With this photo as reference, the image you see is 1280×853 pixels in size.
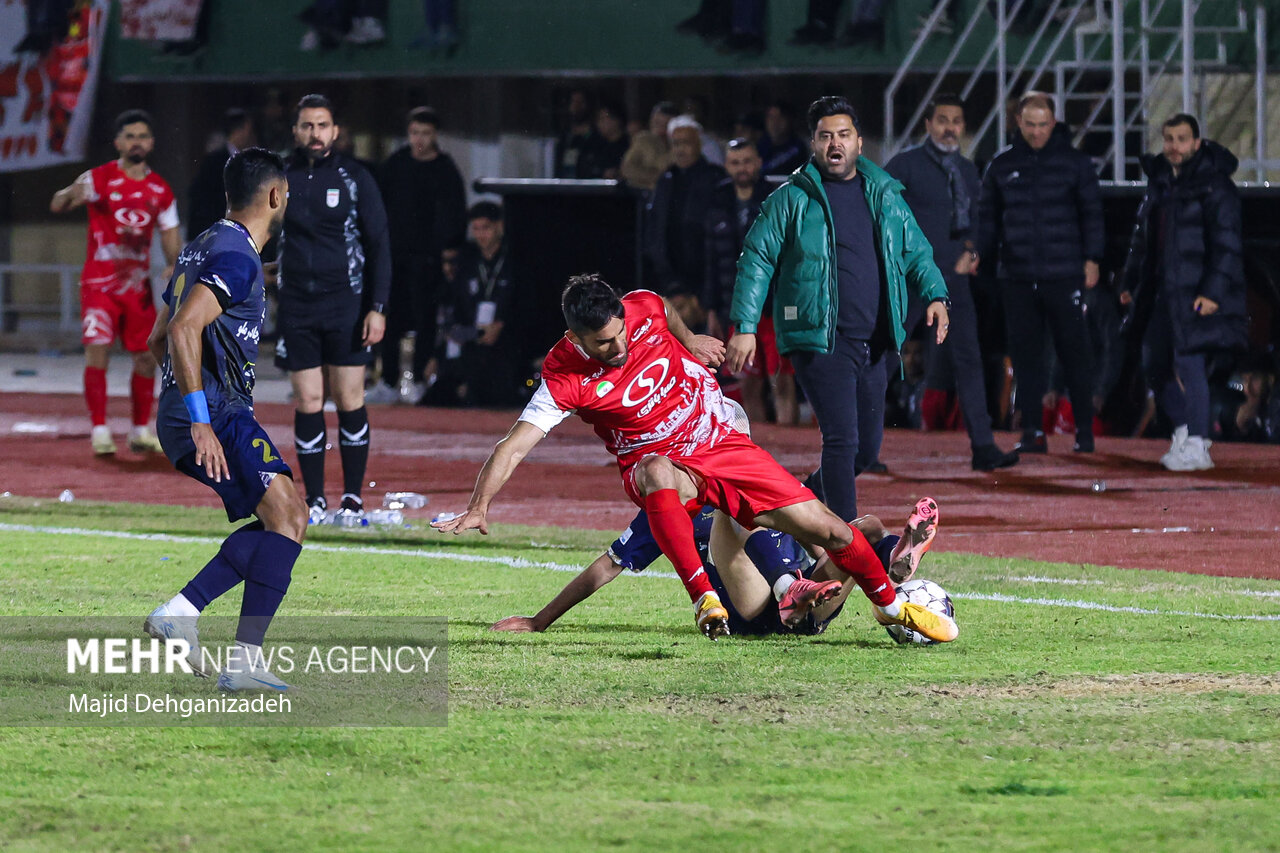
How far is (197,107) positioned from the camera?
30344 millimetres

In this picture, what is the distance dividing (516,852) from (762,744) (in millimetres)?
1244

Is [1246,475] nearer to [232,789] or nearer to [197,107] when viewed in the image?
[232,789]

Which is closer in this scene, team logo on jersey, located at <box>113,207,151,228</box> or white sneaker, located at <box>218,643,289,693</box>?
white sneaker, located at <box>218,643,289,693</box>

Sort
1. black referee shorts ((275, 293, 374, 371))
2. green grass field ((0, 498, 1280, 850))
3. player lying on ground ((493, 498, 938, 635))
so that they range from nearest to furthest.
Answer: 1. green grass field ((0, 498, 1280, 850))
2. player lying on ground ((493, 498, 938, 635))
3. black referee shorts ((275, 293, 374, 371))

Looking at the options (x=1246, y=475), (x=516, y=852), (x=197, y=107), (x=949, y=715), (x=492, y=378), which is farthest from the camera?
(x=197, y=107)

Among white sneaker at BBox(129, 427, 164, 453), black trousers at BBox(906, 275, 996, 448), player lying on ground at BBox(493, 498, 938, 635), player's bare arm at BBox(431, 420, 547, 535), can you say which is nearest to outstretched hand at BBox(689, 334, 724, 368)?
player lying on ground at BBox(493, 498, 938, 635)

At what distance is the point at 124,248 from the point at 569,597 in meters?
7.61

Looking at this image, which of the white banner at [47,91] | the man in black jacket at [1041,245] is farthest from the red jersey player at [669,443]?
the white banner at [47,91]

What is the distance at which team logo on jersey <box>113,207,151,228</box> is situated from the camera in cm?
1389

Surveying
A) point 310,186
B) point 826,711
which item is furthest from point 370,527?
point 826,711

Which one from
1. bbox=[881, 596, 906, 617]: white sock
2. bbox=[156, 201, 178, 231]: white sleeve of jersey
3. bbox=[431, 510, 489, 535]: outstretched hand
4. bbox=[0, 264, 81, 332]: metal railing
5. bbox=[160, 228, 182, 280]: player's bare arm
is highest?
bbox=[156, 201, 178, 231]: white sleeve of jersey

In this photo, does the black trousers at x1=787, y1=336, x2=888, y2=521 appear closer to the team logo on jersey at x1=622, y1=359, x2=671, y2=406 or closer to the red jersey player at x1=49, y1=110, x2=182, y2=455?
the team logo on jersey at x1=622, y1=359, x2=671, y2=406

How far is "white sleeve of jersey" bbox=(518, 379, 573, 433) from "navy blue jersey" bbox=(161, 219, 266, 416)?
0.93 metres

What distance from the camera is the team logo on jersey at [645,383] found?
7055 millimetres
